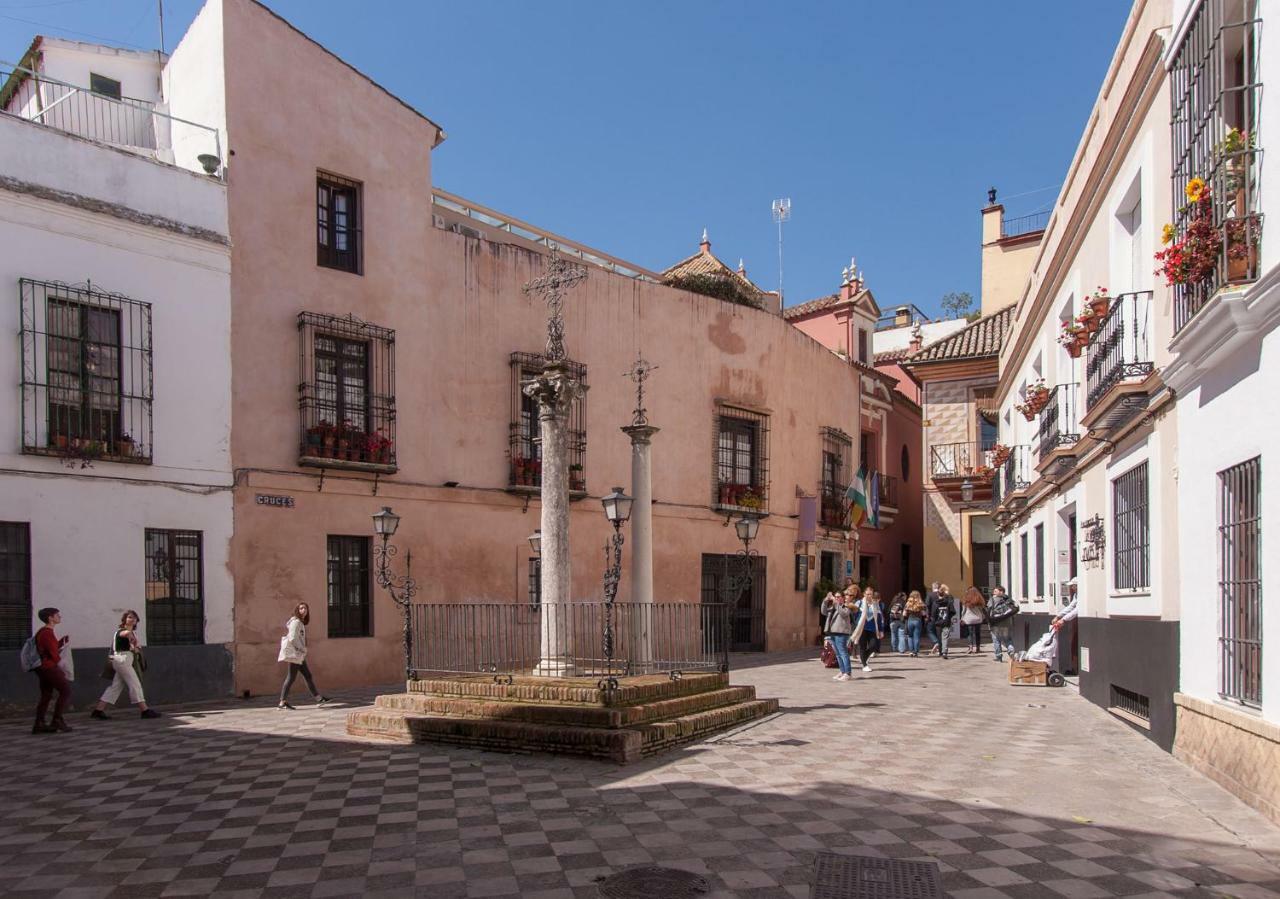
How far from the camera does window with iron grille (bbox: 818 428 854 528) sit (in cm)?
2644

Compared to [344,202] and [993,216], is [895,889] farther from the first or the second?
[993,216]

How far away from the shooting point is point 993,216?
3066 cm

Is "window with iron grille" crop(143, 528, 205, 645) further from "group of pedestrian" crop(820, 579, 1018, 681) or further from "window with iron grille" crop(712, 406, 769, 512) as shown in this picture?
"window with iron grille" crop(712, 406, 769, 512)

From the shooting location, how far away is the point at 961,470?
27125mm

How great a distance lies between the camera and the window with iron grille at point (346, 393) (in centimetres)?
1558

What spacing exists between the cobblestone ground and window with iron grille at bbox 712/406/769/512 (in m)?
11.7

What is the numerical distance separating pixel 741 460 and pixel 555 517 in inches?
499

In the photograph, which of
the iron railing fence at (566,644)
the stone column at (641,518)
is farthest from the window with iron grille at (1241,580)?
the stone column at (641,518)

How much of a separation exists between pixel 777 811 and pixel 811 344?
20221 mm

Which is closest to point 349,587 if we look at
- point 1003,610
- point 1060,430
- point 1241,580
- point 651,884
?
point 1060,430

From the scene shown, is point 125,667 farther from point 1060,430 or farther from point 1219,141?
point 1060,430

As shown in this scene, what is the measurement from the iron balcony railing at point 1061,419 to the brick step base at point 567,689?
254 inches

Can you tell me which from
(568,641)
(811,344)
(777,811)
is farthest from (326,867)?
(811,344)

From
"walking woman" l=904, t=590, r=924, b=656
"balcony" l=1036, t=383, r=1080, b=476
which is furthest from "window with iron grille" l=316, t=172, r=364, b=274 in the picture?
"walking woman" l=904, t=590, r=924, b=656
